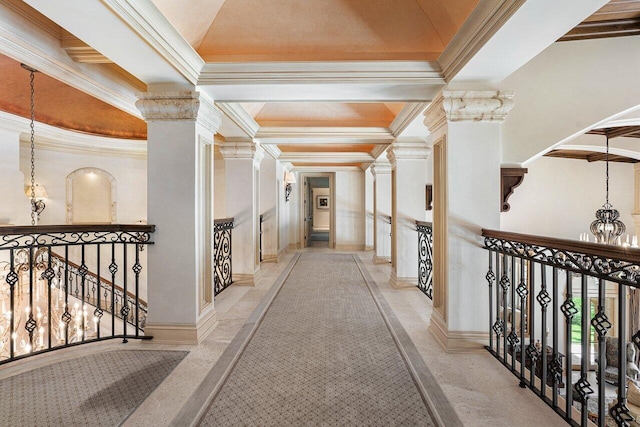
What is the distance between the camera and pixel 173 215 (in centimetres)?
301

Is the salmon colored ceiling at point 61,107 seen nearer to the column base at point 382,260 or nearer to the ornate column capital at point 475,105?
the ornate column capital at point 475,105

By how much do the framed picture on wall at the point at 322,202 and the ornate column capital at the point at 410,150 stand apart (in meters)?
11.1

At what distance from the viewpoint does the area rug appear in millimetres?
1871

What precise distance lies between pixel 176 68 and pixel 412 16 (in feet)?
6.88

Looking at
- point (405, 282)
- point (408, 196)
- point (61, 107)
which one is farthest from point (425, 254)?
point (61, 107)

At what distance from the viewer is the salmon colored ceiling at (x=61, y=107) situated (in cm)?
430

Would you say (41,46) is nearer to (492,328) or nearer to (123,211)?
(492,328)

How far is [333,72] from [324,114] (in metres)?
2.34

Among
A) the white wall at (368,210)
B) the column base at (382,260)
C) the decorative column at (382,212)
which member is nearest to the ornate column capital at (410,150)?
the decorative column at (382,212)

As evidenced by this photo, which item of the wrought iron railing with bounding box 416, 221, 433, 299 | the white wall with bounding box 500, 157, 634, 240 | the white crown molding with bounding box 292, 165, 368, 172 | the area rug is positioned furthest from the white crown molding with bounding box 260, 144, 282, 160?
the white wall with bounding box 500, 157, 634, 240

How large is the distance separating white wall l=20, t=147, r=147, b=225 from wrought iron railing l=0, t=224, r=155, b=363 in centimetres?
83

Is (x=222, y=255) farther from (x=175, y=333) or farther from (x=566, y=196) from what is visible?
(x=566, y=196)

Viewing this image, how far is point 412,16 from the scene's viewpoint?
281cm

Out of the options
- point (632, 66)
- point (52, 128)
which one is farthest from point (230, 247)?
point (632, 66)
